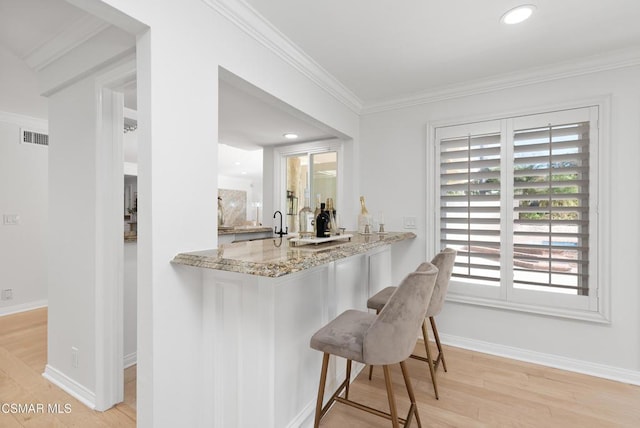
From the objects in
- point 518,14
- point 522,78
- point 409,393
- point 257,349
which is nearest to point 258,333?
point 257,349

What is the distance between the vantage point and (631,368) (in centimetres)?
223

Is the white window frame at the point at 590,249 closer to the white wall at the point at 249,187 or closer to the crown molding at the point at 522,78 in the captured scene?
the crown molding at the point at 522,78

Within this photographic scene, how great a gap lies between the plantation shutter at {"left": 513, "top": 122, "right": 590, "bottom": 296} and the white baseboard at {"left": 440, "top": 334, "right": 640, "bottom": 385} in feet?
1.85

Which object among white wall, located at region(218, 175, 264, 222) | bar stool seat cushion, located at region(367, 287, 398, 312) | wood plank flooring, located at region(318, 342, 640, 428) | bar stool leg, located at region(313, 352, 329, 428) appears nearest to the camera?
bar stool leg, located at region(313, 352, 329, 428)

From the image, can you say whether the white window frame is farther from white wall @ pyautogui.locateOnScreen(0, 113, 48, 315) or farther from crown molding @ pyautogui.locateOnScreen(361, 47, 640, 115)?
white wall @ pyautogui.locateOnScreen(0, 113, 48, 315)

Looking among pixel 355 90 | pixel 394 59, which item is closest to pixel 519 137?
pixel 394 59

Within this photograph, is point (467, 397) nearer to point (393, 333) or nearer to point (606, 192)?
point (393, 333)

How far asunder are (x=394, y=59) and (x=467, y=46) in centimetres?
51

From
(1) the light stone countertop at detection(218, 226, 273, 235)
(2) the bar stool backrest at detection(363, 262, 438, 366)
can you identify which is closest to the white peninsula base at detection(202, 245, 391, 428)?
(2) the bar stool backrest at detection(363, 262, 438, 366)

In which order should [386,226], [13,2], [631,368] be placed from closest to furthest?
[13,2] → [631,368] → [386,226]

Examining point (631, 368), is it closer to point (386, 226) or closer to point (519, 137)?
point (519, 137)

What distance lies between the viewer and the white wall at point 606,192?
2.22 meters

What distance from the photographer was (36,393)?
2.08 m

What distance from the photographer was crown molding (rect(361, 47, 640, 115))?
88.0 inches
